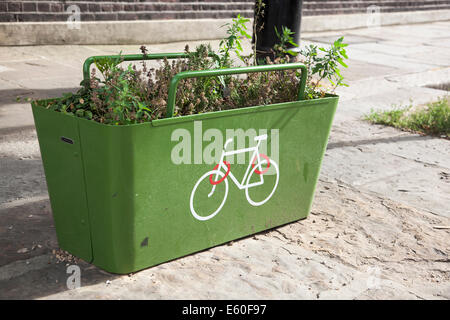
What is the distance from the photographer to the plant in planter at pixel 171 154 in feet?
8.63

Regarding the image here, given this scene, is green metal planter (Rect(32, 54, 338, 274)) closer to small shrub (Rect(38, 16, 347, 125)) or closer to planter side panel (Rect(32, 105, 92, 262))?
planter side panel (Rect(32, 105, 92, 262))

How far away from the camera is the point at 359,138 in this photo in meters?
5.54

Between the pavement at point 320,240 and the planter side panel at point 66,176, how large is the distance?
0.42 feet

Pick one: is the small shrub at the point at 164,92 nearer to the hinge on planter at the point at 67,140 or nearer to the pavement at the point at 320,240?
the hinge on planter at the point at 67,140

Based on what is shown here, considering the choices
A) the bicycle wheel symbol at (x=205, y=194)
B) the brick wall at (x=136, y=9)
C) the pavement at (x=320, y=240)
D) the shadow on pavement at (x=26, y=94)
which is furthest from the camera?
the brick wall at (x=136, y=9)

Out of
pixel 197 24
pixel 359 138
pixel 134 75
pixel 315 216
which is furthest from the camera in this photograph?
pixel 197 24

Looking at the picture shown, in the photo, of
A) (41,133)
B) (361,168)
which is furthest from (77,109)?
(361,168)

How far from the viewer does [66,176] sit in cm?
281

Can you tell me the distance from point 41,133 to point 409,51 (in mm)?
9389

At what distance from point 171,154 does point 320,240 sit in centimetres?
118

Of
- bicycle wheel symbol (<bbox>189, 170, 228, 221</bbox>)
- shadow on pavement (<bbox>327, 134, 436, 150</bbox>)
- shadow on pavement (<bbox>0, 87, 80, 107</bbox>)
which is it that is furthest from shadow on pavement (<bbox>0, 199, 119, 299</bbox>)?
shadow on pavement (<bbox>327, 134, 436, 150</bbox>)

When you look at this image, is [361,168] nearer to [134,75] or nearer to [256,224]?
[256,224]

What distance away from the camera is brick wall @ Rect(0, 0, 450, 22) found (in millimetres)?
8180

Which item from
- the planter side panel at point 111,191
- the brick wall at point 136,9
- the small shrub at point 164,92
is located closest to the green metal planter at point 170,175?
the planter side panel at point 111,191
